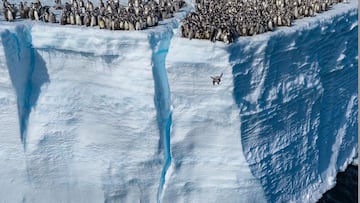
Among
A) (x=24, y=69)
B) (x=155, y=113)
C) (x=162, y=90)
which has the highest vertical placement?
(x=24, y=69)

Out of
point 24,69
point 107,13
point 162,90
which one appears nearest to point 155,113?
point 162,90

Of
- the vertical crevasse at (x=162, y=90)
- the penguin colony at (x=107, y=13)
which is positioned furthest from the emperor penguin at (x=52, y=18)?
the vertical crevasse at (x=162, y=90)

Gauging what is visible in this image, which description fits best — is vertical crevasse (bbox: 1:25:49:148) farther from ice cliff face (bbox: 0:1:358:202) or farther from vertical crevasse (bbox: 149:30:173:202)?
vertical crevasse (bbox: 149:30:173:202)

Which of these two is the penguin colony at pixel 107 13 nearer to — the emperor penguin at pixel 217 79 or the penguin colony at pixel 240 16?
the penguin colony at pixel 240 16

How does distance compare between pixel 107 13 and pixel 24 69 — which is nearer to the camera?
pixel 24 69

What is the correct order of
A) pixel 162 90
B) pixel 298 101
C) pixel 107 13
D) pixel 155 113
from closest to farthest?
pixel 155 113 < pixel 162 90 < pixel 298 101 < pixel 107 13

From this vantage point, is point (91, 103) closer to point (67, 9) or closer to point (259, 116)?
point (67, 9)

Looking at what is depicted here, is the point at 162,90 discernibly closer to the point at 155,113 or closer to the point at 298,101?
the point at 155,113
